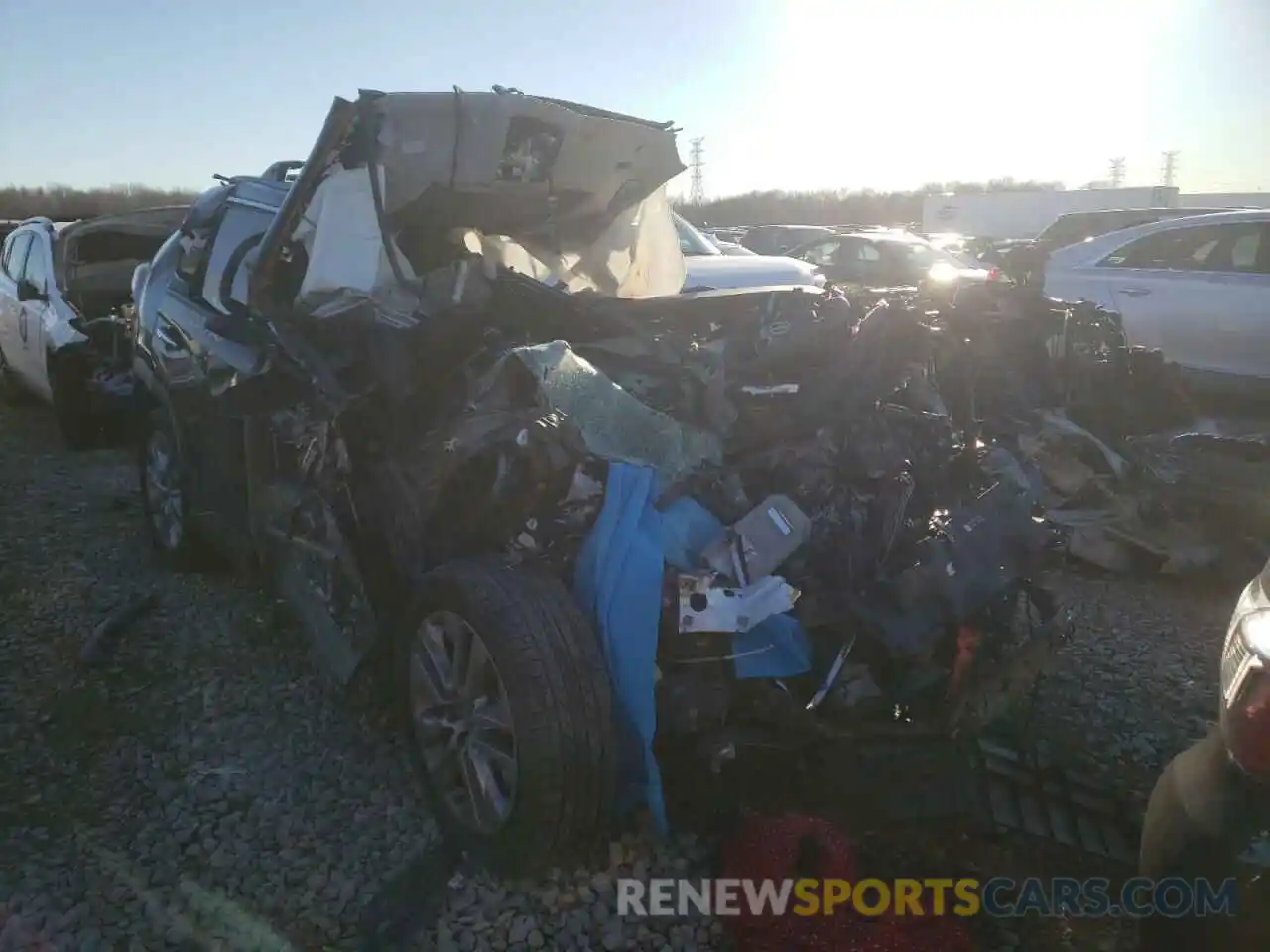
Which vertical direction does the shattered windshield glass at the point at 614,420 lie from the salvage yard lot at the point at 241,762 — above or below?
above

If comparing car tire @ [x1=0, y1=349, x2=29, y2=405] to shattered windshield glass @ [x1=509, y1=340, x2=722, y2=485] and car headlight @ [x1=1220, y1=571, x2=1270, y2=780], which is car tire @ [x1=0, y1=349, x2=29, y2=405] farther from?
car headlight @ [x1=1220, y1=571, x2=1270, y2=780]

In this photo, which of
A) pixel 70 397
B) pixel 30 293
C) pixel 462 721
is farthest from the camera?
pixel 30 293

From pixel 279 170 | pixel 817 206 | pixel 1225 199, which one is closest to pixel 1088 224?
pixel 279 170

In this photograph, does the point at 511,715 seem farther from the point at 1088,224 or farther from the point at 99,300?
the point at 1088,224

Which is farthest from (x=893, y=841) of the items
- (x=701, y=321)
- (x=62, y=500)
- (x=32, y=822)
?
(x=62, y=500)

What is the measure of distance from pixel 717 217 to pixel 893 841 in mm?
49458

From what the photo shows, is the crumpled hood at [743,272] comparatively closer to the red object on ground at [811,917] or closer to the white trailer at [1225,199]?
the red object on ground at [811,917]

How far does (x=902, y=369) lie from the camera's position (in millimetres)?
3574

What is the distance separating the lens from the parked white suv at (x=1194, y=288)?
873 centimetres

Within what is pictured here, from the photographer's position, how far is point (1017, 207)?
36562 millimetres

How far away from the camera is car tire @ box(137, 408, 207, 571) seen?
4992 millimetres

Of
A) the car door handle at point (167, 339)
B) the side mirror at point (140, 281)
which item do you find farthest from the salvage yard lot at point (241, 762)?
the side mirror at point (140, 281)

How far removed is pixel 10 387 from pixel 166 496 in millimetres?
5766

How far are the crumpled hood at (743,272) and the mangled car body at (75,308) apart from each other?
14.8 feet
